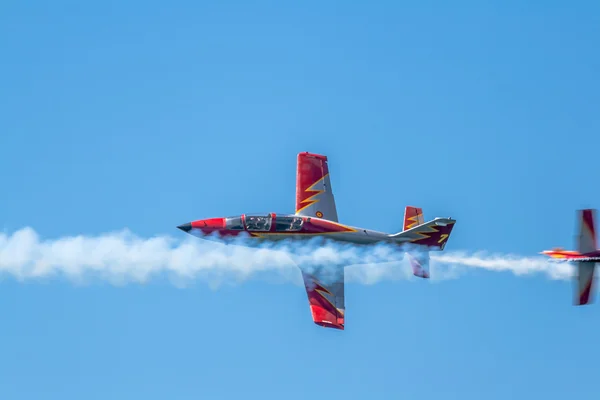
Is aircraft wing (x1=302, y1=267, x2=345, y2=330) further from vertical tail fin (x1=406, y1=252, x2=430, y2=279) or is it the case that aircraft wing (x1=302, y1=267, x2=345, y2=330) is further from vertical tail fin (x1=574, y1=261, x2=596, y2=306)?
vertical tail fin (x1=574, y1=261, x2=596, y2=306)

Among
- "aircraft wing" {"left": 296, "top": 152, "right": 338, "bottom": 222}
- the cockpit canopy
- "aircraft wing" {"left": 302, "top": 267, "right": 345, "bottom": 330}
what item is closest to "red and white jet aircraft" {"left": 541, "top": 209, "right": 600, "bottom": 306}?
"aircraft wing" {"left": 302, "top": 267, "right": 345, "bottom": 330}

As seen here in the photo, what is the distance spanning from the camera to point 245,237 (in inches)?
2955

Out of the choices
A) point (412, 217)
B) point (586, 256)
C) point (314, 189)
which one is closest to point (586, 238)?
point (586, 256)

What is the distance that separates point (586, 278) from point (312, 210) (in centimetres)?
1153

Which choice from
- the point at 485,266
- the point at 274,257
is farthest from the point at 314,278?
the point at 485,266

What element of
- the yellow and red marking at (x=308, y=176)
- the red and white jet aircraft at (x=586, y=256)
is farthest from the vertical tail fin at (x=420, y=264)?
the red and white jet aircraft at (x=586, y=256)

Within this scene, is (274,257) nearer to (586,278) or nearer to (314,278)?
(314,278)

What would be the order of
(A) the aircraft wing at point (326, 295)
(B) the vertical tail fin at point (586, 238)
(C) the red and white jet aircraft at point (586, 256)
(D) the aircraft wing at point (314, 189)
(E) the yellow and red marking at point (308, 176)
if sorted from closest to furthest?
(C) the red and white jet aircraft at point (586, 256), (B) the vertical tail fin at point (586, 238), (A) the aircraft wing at point (326, 295), (D) the aircraft wing at point (314, 189), (E) the yellow and red marking at point (308, 176)

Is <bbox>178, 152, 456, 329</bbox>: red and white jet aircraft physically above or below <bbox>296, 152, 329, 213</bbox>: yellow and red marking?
below

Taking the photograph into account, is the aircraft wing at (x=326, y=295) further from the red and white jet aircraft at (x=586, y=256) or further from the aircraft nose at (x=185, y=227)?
the red and white jet aircraft at (x=586, y=256)

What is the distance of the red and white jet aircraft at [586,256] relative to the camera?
7244cm

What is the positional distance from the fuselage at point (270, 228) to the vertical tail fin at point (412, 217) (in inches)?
61.7

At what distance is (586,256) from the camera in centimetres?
7269

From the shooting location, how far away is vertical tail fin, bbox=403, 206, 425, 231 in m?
76.3
